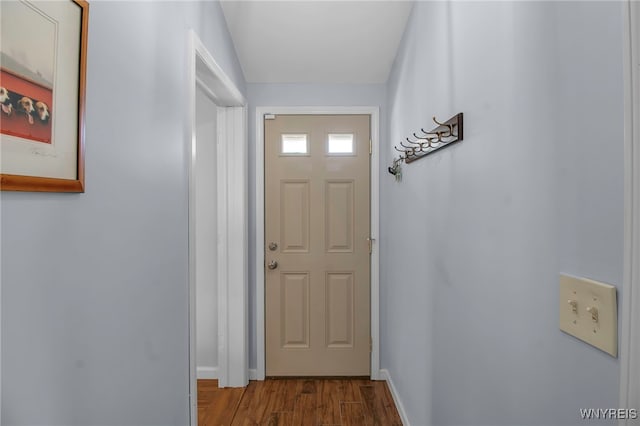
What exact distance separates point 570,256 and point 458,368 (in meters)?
0.78

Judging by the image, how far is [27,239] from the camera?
0.73m

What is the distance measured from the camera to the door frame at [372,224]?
278cm

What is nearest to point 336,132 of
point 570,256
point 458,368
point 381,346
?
point 381,346

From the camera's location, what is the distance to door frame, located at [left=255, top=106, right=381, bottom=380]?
2.78m

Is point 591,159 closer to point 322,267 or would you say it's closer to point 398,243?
point 398,243

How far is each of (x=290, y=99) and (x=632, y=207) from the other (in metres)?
2.50

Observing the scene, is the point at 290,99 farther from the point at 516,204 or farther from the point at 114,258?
the point at 516,204

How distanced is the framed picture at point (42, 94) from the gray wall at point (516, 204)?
3.44 ft

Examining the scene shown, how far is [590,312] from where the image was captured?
26.4 inches

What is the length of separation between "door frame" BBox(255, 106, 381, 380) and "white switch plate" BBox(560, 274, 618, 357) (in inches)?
80.8

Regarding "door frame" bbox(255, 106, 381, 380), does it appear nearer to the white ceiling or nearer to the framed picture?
the white ceiling

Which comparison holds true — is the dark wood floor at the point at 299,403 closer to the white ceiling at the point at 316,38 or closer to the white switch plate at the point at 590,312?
the white switch plate at the point at 590,312
